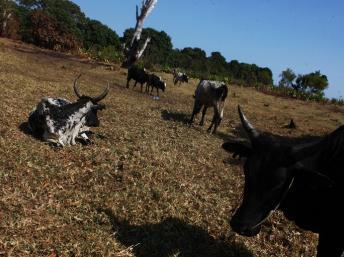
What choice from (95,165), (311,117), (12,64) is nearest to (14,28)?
(12,64)

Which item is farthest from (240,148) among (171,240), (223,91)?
(223,91)

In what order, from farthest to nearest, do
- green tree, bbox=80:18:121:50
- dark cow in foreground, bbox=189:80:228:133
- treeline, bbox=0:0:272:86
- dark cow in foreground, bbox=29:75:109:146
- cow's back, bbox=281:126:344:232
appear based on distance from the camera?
green tree, bbox=80:18:121:50 → treeline, bbox=0:0:272:86 → dark cow in foreground, bbox=189:80:228:133 → dark cow in foreground, bbox=29:75:109:146 → cow's back, bbox=281:126:344:232

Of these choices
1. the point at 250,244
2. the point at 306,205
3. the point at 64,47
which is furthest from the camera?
the point at 64,47

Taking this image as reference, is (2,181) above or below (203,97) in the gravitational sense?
below

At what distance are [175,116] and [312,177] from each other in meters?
11.5

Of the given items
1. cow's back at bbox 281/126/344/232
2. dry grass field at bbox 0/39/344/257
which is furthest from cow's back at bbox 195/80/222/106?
cow's back at bbox 281/126/344/232

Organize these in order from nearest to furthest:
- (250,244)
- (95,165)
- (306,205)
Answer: (306,205)
(250,244)
(95,165)

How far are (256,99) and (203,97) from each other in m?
13.0

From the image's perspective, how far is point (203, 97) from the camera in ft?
50.7

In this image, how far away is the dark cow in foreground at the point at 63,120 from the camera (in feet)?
32.0

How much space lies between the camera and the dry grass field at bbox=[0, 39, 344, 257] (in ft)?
20.1

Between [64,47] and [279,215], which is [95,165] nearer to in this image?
[279,215]

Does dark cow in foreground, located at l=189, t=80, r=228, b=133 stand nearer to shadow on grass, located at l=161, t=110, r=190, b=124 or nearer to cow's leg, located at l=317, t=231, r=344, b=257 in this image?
shadow on grass, located at l=161, t=110, r=190, b=124

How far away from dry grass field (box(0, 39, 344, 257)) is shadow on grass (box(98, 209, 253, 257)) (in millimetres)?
15
